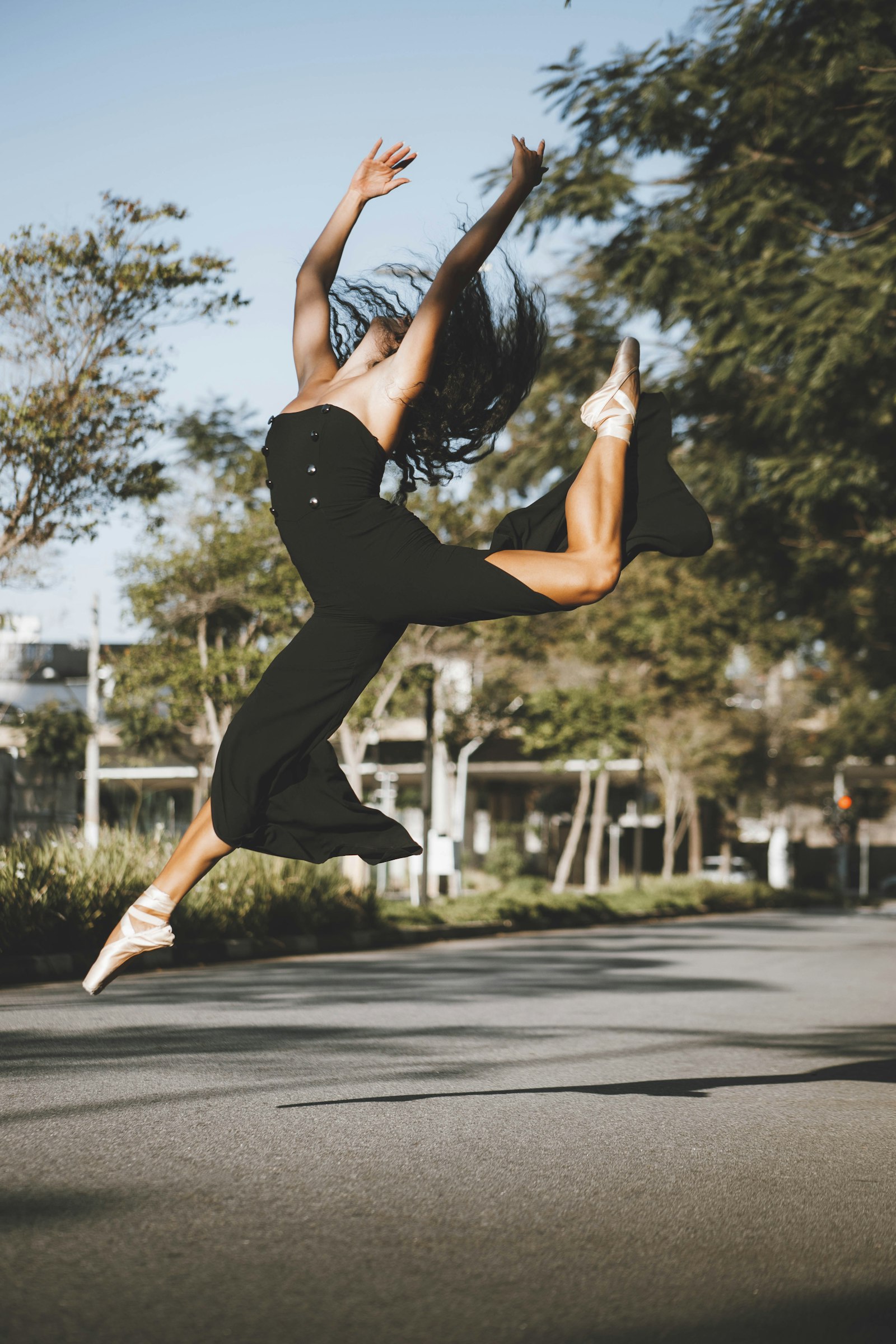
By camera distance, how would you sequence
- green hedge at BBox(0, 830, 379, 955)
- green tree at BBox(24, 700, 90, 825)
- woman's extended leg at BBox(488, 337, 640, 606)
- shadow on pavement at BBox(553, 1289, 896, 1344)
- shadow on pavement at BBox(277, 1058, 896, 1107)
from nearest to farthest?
shadow on pavement at BBox(553, 1289, 896, 1344)
woman's extended leg at BBox(488, 337, 640, 606)
shadow on pavement at BBox(277, 1058, 896, 1107)
green hedge at BBox(0, 830, 379, 955)
green tree at BBox(24, 700, 90, 825)

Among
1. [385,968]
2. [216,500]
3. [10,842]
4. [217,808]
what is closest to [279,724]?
[217,808]

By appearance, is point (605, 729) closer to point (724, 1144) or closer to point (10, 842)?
point (10, 842)

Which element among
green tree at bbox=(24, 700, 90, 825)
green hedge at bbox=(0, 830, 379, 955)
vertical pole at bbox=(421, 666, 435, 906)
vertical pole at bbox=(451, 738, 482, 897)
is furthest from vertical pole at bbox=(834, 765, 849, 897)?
green hedge at bbox=(0, 830, 379, 955)

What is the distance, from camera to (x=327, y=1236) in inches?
121

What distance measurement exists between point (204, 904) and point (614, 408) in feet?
33.5

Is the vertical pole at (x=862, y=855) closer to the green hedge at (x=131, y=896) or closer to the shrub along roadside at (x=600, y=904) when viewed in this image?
the shrub along roadside at (x=600, y=904)

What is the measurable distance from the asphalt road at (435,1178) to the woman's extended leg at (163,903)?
21.6 inches

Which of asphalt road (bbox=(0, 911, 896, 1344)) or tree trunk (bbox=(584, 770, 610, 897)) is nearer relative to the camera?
asphalt road (bbox=(0, 911, 896, 1344))

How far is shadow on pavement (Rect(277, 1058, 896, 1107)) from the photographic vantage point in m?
4.96

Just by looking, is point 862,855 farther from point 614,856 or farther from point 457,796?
point 457,796

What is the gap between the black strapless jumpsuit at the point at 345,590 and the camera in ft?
11.5

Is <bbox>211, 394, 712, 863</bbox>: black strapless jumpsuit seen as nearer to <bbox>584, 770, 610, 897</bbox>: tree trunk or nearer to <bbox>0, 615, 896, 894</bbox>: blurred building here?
<bbox>0, 615, 896, 894</bbox>: blurred building

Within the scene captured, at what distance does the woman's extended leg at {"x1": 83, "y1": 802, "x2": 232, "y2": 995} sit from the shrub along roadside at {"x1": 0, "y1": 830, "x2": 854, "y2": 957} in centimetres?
699

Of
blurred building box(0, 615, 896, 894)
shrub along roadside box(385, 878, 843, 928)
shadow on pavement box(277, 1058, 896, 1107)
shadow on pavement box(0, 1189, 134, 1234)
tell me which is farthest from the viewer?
blurred building box(0, 615, 896, 894)
